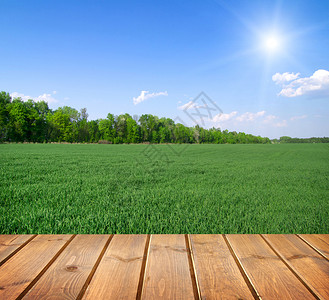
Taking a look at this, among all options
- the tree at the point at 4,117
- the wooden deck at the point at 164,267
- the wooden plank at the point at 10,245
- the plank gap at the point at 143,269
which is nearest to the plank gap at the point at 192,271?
the wooden deck at the point at 164,267

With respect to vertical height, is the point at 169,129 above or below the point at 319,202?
above

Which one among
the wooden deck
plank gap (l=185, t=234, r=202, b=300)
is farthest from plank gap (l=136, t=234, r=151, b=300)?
plank gap (l=185, t=234, r=202, b=300)

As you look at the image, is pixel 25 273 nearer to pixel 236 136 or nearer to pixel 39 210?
pixel 39 210

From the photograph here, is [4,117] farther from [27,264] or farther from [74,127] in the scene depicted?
[27,264]

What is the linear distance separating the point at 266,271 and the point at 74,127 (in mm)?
71337

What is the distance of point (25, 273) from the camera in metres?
1.46

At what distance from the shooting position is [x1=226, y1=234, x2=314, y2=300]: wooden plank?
51.1 inches

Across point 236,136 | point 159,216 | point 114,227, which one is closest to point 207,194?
point 159,216

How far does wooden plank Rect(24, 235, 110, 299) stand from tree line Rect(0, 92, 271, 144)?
5949 centimetres

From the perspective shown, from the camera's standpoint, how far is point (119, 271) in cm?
146

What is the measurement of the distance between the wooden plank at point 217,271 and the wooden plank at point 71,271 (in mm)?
733

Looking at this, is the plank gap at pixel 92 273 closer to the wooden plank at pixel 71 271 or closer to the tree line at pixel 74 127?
the wooden plank at pixel 71 271

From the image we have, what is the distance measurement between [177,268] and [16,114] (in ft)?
205

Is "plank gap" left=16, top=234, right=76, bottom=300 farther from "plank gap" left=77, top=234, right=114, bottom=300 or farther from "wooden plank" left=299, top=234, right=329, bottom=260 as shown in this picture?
"wooden plank" left=299, top=234, right=329, bottom=260
